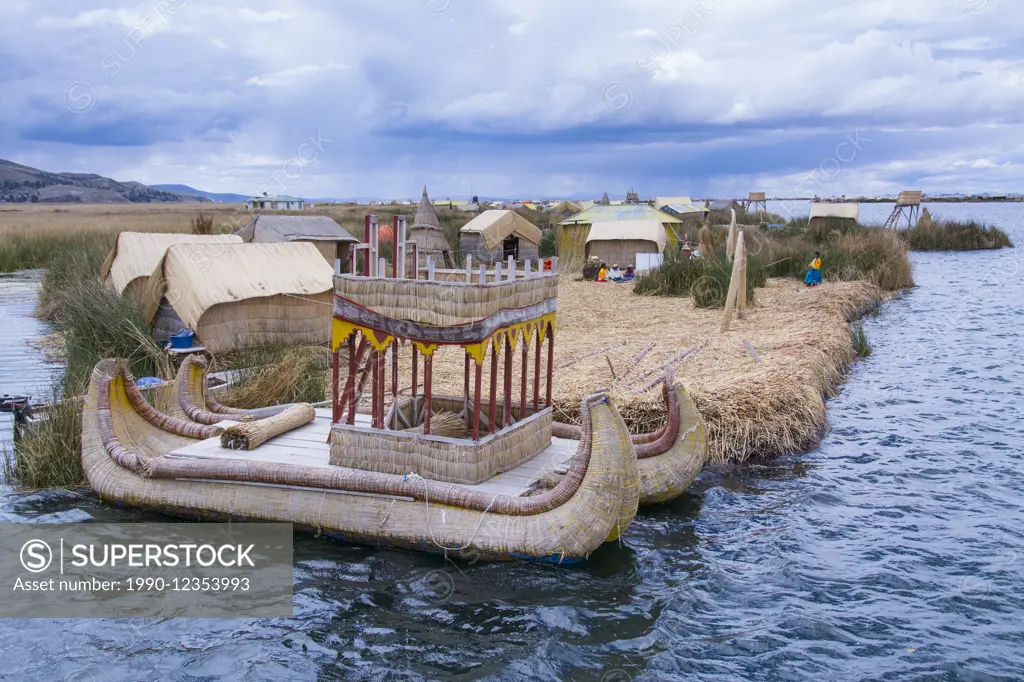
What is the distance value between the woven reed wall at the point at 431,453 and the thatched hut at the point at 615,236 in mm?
20921

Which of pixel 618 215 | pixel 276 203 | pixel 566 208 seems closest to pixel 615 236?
pixel 618 215

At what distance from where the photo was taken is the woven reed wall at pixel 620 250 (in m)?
28.3

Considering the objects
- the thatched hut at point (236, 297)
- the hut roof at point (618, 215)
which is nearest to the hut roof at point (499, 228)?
the hut roof at point (618, 215)

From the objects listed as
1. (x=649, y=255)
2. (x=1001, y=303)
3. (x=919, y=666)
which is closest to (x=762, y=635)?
(x=919, y=666)

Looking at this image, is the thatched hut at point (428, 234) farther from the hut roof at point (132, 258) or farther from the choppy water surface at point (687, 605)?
the choppy water surface at point (687, 605)

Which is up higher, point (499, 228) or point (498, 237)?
point (499, 228)

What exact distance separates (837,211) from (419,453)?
42.6 meters

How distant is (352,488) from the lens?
7094 millimetres

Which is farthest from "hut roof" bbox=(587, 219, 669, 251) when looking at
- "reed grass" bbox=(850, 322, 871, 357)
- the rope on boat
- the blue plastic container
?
the rope on boat

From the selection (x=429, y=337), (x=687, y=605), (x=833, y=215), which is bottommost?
(x=687, y=605)

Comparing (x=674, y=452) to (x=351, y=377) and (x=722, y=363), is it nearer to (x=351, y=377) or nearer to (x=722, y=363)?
(x=351, y=377)

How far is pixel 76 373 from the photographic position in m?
10.8

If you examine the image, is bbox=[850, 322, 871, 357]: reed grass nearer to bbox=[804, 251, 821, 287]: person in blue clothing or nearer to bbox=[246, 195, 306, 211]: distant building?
bbox=[804, 251, 821, 287]: person in blue clothing

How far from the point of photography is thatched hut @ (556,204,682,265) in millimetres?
28281
